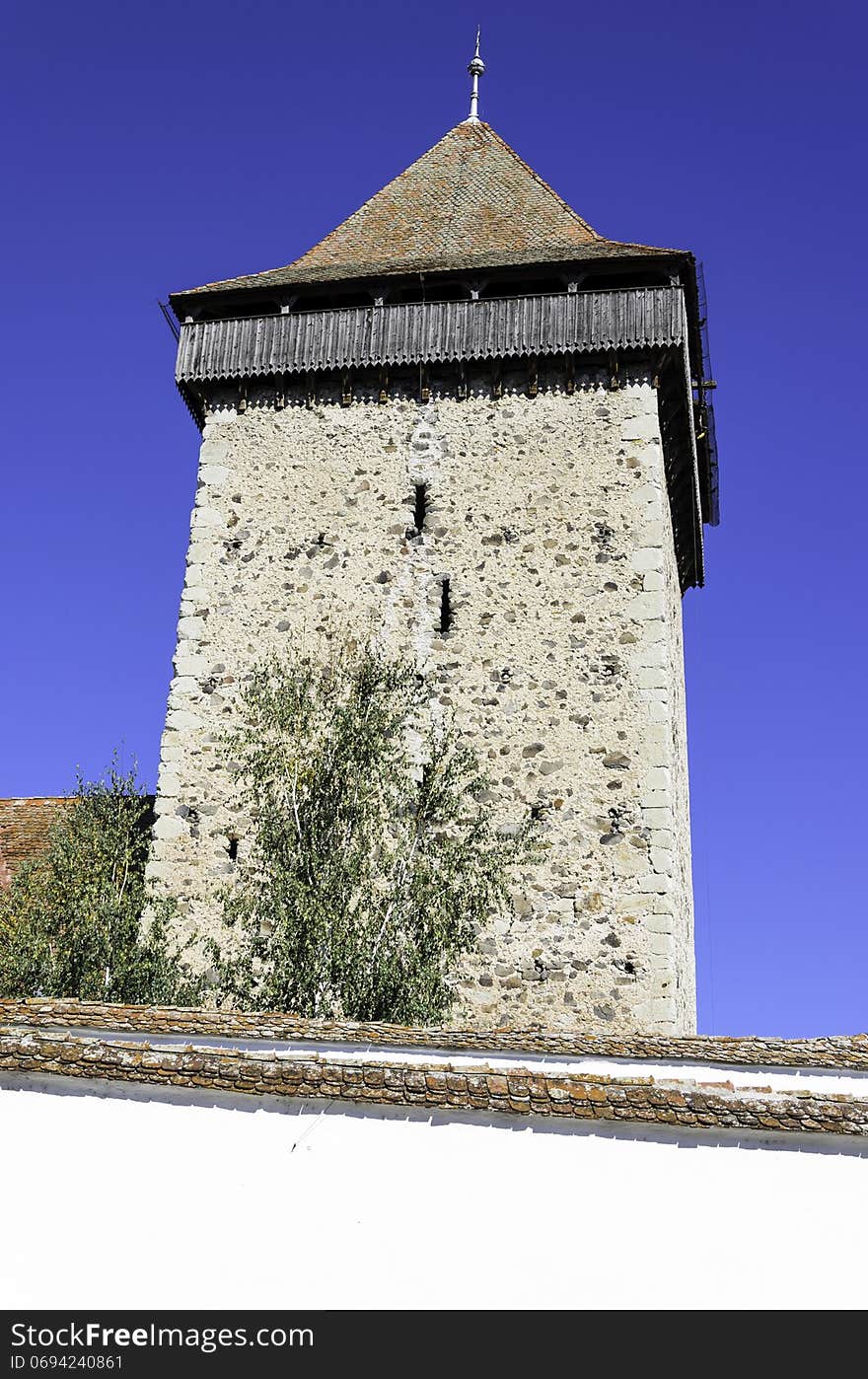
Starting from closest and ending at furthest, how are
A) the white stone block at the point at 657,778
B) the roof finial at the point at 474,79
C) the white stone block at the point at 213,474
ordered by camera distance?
the white stone block at the point at 657,778 < the white stone block at the point at 213,474 < the roof finial at the point at 474,79

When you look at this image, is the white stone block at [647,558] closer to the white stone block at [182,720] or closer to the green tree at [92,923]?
the white stone block at [182,720]

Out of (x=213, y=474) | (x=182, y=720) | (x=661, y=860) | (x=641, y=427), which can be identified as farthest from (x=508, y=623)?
(x=213, y=474)

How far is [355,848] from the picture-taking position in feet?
37.0

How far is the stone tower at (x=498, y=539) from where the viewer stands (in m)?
11.7

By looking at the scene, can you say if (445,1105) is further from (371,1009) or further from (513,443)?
(513,443)

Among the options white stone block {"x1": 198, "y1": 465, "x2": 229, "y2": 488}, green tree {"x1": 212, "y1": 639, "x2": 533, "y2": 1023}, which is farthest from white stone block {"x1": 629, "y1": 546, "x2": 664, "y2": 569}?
white stone block {"x1": 198, "y1": 465, "x2": 229, "y2": 488}

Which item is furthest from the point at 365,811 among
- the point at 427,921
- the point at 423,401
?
the point at 423,401

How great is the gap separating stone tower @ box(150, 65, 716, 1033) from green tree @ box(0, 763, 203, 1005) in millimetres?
570

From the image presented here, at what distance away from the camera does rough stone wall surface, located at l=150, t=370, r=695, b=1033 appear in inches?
452

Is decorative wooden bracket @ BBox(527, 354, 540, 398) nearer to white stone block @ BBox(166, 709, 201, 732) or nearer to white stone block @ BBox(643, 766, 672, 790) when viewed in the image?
white stone block @ BBox(643, 766, 672, 790)

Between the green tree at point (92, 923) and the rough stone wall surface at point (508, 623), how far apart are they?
0.55m

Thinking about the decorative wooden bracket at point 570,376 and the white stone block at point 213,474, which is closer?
the decorative wooden bracket at point 570,376

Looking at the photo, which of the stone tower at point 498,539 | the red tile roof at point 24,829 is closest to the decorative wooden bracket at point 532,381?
the stone tower at point 498,539
